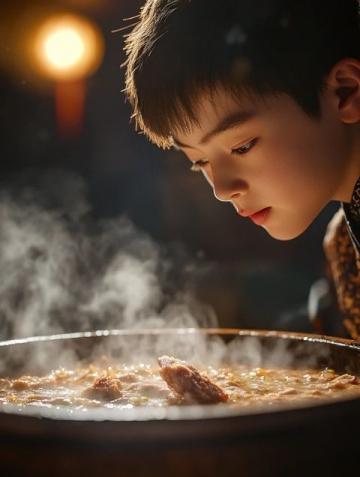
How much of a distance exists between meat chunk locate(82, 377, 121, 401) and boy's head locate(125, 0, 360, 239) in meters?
0.67

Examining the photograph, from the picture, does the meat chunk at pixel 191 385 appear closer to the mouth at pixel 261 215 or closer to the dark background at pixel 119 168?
the mouth at pixel 261 215

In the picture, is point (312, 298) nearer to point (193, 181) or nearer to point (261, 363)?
point (261, 363)

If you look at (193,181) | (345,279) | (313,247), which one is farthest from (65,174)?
(345,279)

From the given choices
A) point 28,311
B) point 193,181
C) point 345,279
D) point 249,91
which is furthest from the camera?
point 193,181

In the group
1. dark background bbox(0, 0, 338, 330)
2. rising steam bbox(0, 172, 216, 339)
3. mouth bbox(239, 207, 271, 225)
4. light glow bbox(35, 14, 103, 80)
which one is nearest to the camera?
mouth bbox(239, 207, 271, 225)

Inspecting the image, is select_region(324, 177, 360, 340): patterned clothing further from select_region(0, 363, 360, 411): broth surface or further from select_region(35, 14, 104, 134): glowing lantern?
select_region(35, 14, 104, 134): glowing lantern

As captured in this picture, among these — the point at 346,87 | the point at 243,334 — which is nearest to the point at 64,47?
the point at 346,87

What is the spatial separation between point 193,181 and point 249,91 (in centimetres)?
596

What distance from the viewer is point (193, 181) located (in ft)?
24.7

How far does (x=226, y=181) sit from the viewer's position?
5.29 feet

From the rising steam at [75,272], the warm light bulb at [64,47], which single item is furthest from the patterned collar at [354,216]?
the warm light bulb at [64,47]

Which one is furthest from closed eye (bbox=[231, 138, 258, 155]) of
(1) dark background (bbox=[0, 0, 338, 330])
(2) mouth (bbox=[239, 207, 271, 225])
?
(1) dark background (bbox=[0, 0, 338, 330])

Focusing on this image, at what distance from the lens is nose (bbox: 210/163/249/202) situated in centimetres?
161

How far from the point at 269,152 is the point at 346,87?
1.18ft
